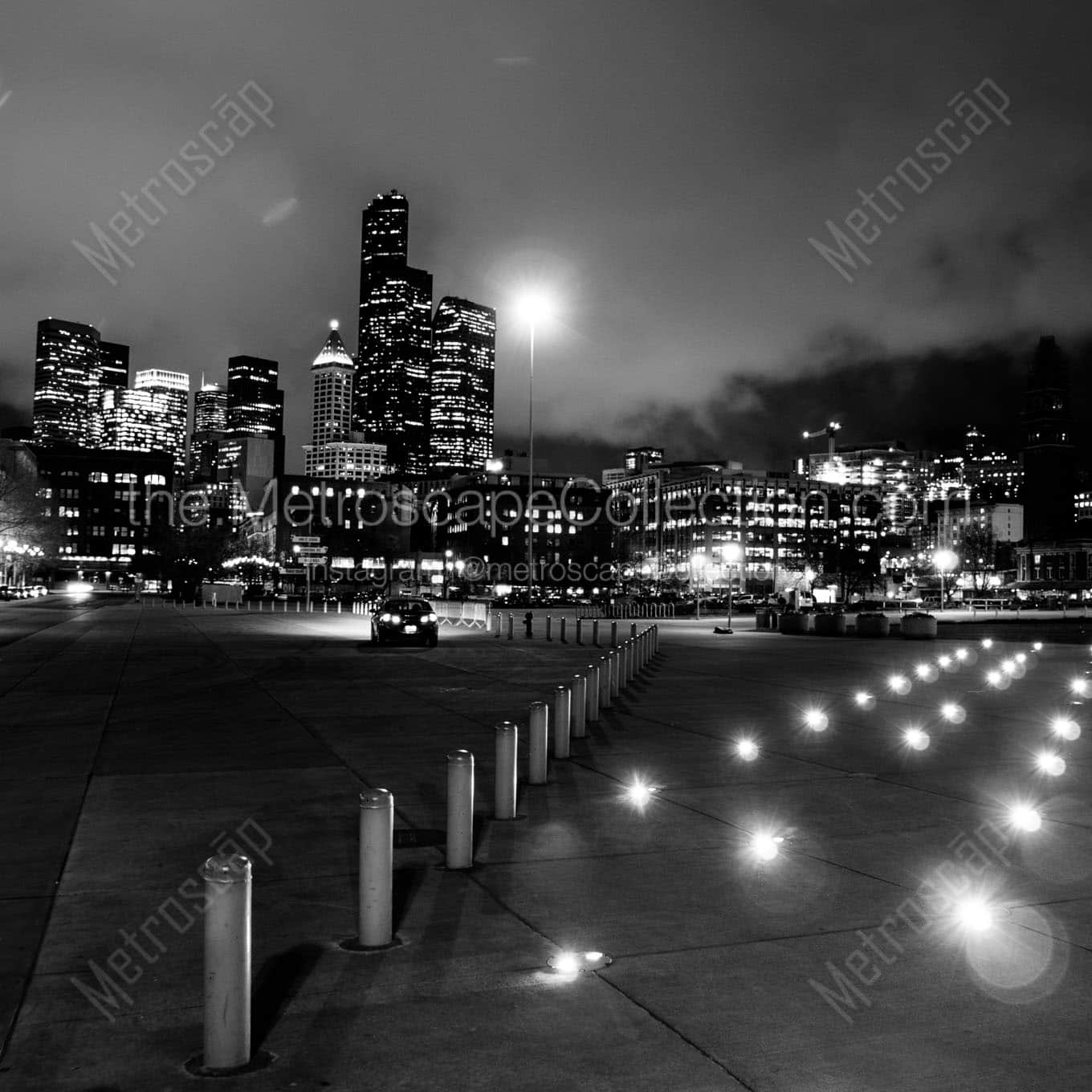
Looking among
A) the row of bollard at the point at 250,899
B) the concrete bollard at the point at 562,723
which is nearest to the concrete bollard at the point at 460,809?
the row of bollard at the point at 250,899

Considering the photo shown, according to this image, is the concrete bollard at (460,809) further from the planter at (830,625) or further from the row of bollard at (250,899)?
the planter at (830,625)

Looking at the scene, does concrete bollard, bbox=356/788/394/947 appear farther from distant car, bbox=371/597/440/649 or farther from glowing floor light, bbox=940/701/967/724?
distant car, bbox=371/597/440/649

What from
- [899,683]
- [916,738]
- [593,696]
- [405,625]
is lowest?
[899,683]

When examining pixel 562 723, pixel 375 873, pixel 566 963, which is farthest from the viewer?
pixel 562 723

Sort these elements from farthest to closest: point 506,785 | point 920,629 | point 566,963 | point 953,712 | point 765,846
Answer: point 920,629 < point 953,712 < point 506,785 < point 765,846 < point 566,963

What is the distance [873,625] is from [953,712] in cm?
2547

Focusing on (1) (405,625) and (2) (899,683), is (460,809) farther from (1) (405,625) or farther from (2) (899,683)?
(1) (405,625)

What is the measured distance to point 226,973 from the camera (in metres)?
4.49

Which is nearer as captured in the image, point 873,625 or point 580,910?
point 580,910

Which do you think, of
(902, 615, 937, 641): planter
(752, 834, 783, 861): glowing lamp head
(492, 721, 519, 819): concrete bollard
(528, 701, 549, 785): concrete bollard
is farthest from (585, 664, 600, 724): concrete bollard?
(902, 615, 937, 641): planter

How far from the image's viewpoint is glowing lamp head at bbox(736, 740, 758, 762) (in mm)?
12367

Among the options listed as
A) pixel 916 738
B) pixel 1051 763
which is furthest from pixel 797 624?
pixel 1051 763

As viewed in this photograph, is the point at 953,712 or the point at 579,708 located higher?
the point at 579,708

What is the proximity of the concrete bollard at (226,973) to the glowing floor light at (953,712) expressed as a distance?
1312 cm
